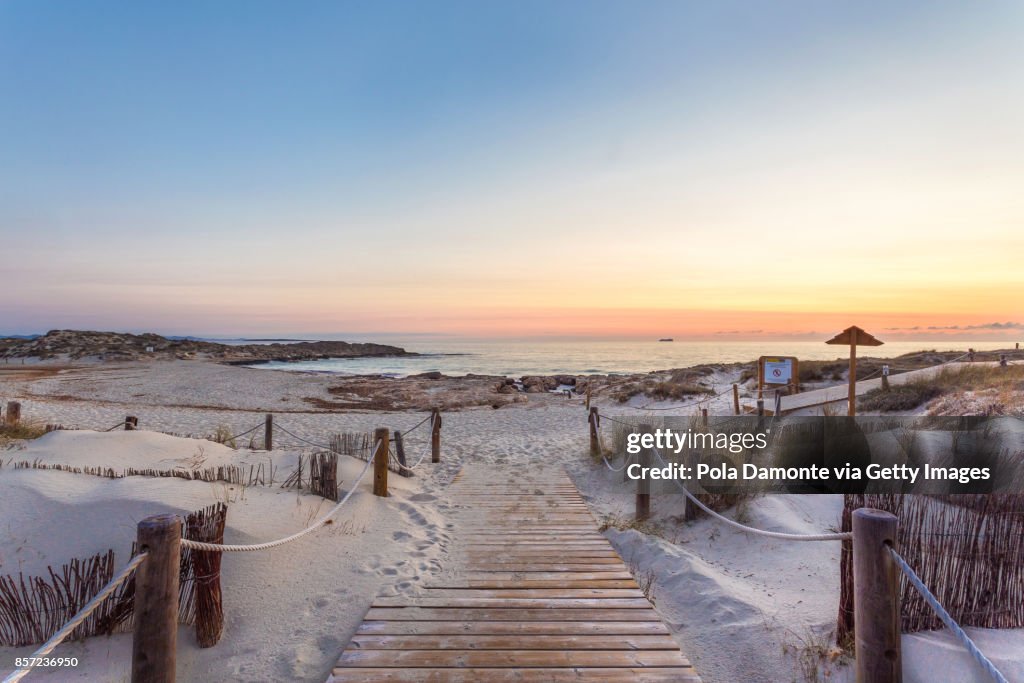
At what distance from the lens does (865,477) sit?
6.71m

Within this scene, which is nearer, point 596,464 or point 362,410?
point 596,464

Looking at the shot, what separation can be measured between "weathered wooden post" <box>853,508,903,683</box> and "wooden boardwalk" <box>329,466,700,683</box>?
107 cm

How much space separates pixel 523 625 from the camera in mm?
3814

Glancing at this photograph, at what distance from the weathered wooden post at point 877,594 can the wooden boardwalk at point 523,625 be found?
1.07m

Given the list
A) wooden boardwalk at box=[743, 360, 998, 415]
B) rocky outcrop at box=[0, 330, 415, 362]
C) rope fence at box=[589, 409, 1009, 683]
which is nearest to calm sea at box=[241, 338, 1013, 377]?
rocky outcrop at box=[0, 330, 415, 362]

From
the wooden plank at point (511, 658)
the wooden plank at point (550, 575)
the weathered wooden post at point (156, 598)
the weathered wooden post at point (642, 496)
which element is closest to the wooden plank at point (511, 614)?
the wooden plank at point (511, 658)

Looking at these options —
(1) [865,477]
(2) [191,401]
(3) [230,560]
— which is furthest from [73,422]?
(1) [865,477]

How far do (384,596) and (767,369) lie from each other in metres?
14.8

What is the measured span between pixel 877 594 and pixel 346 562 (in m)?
4.12

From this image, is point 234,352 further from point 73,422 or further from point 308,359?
point 73,422

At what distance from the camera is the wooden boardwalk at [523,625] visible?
129 inches

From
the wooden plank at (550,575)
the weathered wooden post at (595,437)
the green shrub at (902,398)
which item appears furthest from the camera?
the green shrub at (902,398)

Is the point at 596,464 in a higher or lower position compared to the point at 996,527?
lower

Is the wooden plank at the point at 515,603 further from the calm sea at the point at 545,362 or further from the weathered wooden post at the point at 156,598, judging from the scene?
the calm sea at the point at 545,362
